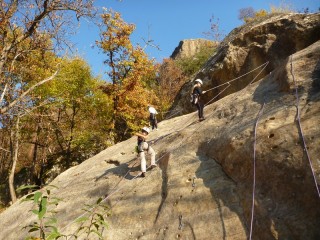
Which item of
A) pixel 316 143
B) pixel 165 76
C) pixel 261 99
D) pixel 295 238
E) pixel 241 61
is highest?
pixel 165 76

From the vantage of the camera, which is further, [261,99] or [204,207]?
[261,99]

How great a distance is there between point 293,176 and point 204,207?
5.64ft

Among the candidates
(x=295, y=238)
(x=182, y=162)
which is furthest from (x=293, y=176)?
(x=182, y=162)

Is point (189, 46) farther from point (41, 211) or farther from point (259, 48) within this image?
point (41, 211)

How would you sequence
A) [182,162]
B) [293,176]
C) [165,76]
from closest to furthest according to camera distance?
[293,176] < [182,162] < [165,76]

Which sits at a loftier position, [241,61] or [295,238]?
[241,61]

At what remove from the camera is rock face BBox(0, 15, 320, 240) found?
5.16m

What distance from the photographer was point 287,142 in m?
5.77

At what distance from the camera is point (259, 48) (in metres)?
14.5

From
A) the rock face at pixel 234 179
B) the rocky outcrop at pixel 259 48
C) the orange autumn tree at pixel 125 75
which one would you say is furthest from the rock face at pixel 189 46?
the rock face at pixel 234 179

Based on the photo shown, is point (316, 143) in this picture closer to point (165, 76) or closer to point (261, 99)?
point (261, 99)

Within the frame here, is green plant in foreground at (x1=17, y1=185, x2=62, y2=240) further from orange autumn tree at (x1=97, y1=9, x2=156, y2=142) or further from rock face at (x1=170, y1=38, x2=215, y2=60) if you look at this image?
rock face at (x1=170, y1=38, x2=215, y2=60)

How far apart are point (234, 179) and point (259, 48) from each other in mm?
9609

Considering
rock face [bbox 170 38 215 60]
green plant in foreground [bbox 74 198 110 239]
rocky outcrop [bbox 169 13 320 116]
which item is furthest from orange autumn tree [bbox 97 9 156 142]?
rock face [bbox 170 38 215 60]
